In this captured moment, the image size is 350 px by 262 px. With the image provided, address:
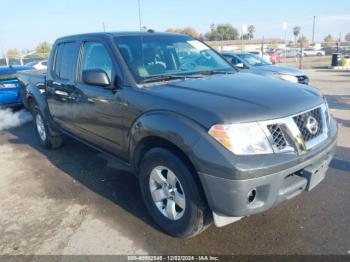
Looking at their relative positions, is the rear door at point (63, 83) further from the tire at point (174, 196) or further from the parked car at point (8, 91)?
the parked car at point (8, 91)

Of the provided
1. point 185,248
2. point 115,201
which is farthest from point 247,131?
point 115,201

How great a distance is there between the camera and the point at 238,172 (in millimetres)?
2432

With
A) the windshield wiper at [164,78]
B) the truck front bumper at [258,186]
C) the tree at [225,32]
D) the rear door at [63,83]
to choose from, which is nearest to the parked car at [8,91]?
the rear door at [63,83]

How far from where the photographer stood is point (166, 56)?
13.0 ft

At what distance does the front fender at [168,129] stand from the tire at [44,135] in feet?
10.1

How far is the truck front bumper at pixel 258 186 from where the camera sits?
2471 mm

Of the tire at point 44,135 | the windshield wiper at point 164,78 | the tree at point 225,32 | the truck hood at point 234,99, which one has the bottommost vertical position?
the tire at point 44,135

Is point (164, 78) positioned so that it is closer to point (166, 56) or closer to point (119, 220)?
point (166, 56)

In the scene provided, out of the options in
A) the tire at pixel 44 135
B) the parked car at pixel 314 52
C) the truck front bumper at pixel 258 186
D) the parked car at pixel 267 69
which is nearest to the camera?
the truck front bumper at pixel 258 186

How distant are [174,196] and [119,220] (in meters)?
0.85

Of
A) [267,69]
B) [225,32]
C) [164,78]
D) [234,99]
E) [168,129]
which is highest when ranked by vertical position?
[225,32]

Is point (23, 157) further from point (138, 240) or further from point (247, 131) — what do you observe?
point (247, 131)

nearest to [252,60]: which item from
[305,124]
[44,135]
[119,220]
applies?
[44,135]

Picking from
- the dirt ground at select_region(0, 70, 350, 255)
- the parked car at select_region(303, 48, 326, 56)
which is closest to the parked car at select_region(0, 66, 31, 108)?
the dirt ground at select_region(0, 70, 350, 255)
